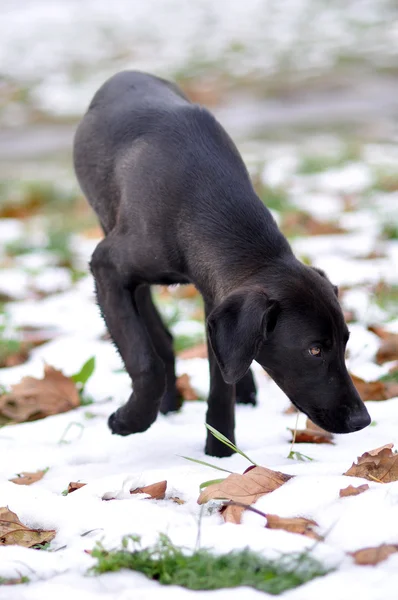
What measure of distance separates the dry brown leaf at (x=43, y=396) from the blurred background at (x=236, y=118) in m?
0.71

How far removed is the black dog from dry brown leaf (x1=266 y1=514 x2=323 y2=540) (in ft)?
1.93

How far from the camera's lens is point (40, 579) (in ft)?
7.63

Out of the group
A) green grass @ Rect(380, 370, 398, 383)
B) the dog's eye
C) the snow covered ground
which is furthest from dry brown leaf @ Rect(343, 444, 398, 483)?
green grass @ Rect(380, 370, 398, 383)

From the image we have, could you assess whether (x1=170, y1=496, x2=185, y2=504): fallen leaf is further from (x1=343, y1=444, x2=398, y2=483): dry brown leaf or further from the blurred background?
the blurred background

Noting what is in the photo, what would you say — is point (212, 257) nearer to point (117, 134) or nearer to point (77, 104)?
point (117, 134)

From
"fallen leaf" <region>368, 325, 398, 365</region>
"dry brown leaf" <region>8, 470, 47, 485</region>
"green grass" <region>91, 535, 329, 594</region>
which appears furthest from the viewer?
"fallen leaf" <region>368, 325, 398, 365</region>

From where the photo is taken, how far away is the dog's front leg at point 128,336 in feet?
11.5

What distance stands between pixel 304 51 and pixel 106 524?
18287 millimetres

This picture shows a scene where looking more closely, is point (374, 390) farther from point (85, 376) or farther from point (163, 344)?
point (85, 376)

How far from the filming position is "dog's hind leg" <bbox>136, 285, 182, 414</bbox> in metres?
4.12

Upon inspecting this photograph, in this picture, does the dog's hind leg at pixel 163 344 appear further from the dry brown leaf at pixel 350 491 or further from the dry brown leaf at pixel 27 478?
the dry brown leaf at pixel 350 491

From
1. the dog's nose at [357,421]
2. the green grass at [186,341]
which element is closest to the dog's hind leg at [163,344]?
the green grass at [186,341]

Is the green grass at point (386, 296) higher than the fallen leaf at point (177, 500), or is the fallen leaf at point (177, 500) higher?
the fallen leaf at point (177, 500)

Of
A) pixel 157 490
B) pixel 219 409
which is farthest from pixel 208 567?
pixel 219 409
